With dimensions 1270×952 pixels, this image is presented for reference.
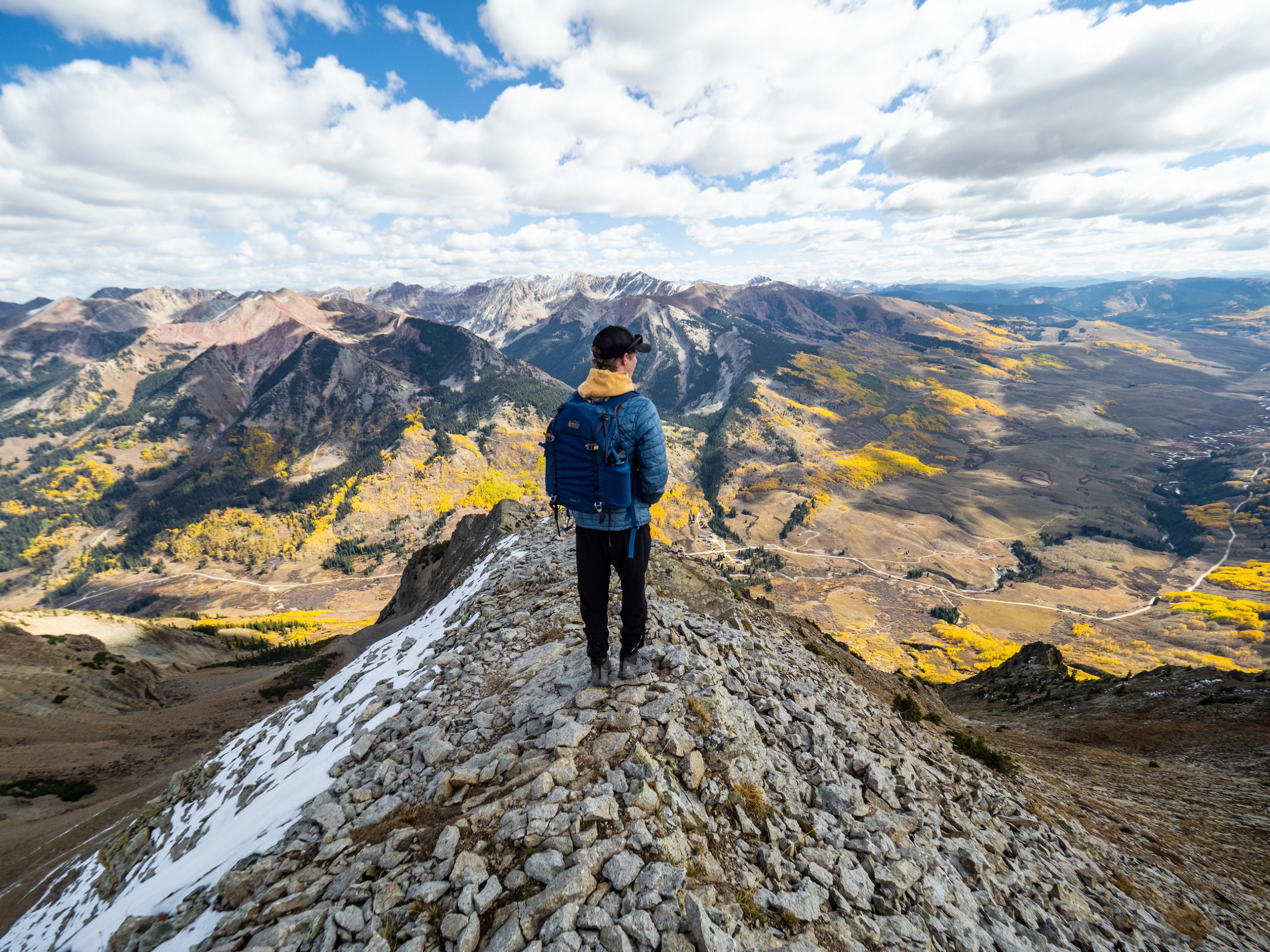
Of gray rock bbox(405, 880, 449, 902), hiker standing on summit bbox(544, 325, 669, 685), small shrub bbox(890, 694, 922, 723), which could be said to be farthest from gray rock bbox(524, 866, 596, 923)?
small shrub bbox(890, 694, 922, 723)

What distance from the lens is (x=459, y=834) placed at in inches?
207

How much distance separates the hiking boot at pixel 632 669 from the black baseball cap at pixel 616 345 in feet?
15.5

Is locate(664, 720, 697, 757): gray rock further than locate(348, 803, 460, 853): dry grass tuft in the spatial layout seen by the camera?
Yes

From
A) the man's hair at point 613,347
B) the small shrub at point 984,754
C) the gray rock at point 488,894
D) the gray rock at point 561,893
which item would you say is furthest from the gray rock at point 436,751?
the small shrub at point 984,754

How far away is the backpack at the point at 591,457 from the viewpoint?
20.8 feet

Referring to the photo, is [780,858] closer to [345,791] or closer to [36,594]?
[345,791]

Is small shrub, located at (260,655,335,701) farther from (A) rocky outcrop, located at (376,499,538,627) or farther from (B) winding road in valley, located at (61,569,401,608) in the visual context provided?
(B) winding road in valley, located at (61,569,401,608)

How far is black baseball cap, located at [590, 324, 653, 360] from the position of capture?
21.1 ft

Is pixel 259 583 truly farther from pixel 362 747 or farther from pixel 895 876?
pixel 895 876

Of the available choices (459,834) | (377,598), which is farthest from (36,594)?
(459,834)

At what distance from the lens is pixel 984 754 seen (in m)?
11.9

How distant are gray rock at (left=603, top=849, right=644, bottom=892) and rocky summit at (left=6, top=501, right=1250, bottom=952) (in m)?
0.02

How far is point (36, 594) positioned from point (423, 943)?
29555 centimetres

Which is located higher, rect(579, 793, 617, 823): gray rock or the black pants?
the black pants
